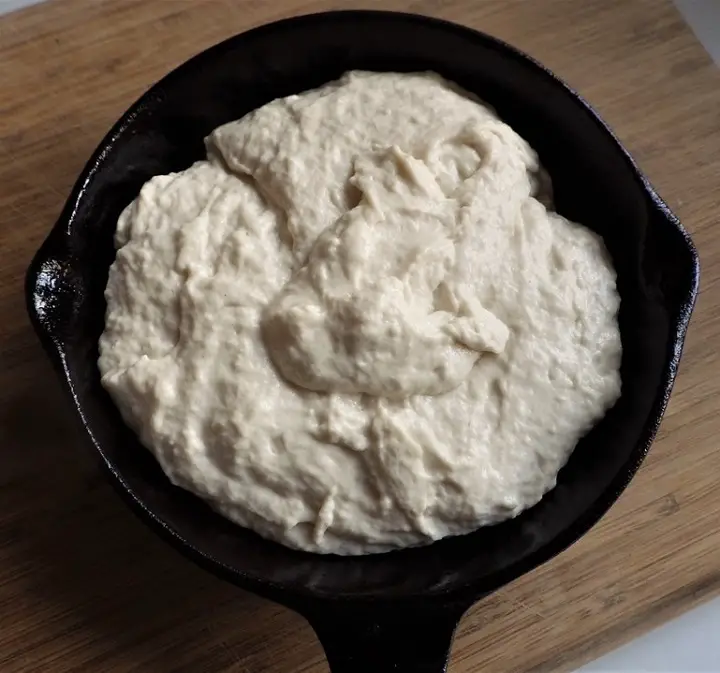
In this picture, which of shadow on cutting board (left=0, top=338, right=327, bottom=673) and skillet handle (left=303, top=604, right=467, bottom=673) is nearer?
skillet handle (left=303, top=604, right=467, bottom=673)

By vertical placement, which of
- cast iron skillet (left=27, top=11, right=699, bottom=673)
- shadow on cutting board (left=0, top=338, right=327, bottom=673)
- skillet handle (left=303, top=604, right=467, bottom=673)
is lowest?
shadow on cutting board (left=0, top=338, right=327, bottom=673)

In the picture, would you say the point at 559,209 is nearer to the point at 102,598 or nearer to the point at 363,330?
the point at 363,330

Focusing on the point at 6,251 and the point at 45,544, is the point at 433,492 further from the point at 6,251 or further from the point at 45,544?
the point at 6,251

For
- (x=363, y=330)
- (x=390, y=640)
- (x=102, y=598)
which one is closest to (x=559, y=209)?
(x=363, y=330)

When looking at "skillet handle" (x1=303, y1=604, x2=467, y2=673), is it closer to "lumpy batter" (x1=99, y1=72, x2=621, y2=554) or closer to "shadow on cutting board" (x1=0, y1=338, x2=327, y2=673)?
"lumpy batter" (x1=99, y1=72, x2=621, y2=554)

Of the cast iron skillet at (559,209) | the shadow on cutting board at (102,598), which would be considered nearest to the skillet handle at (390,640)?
the cast iron skillet at (559,209)

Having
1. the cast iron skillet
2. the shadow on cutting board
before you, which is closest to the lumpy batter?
the cast iron skillet
